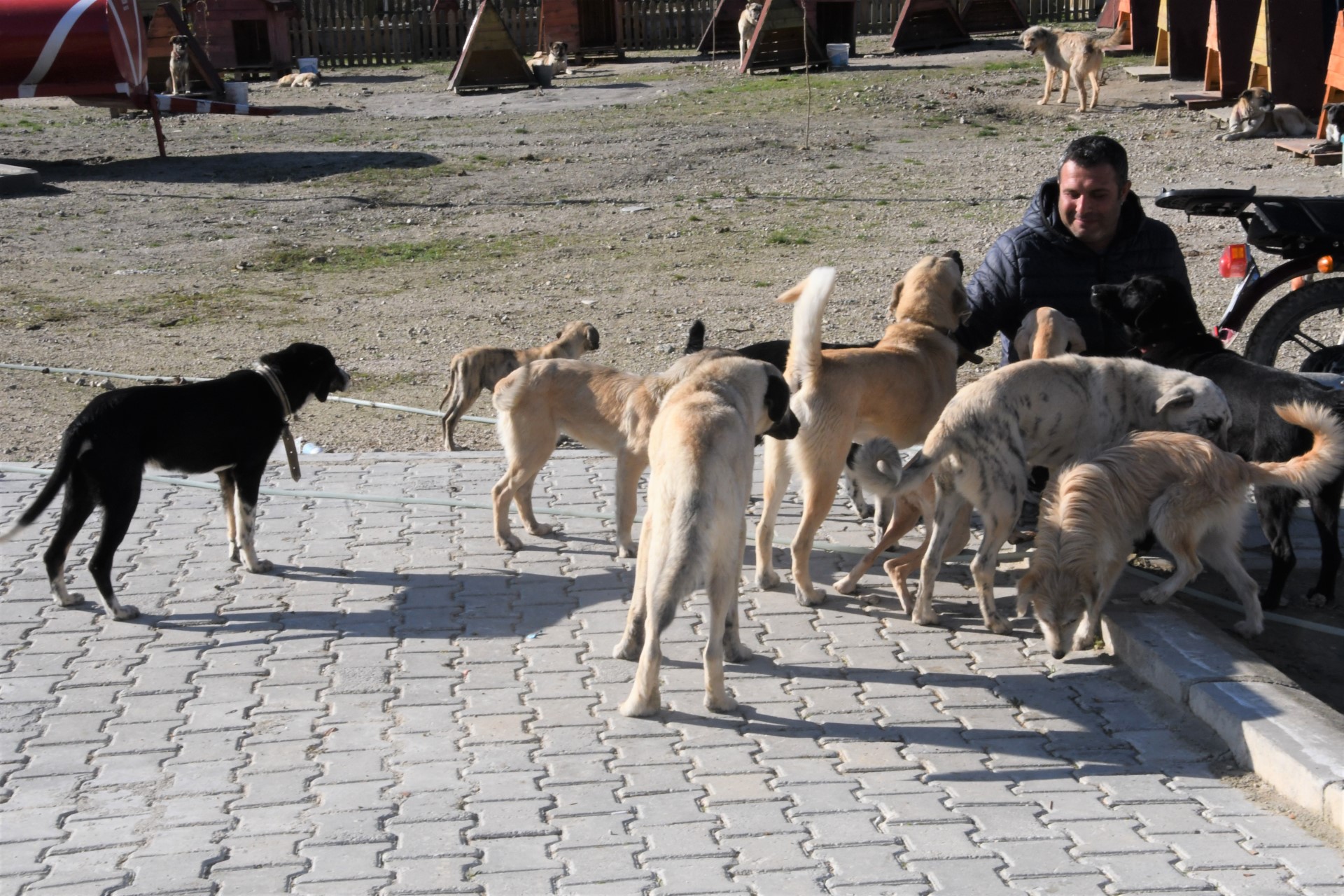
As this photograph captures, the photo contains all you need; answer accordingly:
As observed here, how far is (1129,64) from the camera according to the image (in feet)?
84.2

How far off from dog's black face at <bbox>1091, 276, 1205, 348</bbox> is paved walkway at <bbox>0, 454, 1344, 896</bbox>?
1.44m

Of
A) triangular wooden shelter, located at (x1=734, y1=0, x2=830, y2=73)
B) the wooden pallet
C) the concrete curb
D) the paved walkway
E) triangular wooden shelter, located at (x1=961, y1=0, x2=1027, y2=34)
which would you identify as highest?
triangular wooden shelter, located at (x1=961, y1=0, x2=1027, y2=34)

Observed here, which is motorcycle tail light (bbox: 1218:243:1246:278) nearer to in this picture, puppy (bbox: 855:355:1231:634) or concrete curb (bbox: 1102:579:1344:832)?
puppy (bbox: 855:355:1231:634)

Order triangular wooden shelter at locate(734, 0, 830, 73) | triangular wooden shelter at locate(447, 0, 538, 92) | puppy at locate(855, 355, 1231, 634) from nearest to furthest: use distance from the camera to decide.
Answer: puppy at locate(855, 355, 1231, 634) < triangular wooden shelter at locate(447, 0, 538, 92) < triangular wooden shelter at locate(734, 0, 830, 73)

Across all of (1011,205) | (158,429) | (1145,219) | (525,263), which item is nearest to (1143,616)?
(1145,219)

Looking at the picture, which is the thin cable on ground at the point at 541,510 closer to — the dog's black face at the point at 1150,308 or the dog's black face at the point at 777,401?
the dog's black face at the point at 1150,308

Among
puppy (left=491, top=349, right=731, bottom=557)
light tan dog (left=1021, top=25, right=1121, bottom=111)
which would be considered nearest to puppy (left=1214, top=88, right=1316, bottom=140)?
light tan dog (left=1021, top=25, right=1121, bottom=111)

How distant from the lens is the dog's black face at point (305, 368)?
6660mm

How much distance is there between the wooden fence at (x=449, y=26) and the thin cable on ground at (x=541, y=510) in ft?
88.3

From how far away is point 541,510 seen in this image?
7480 millimetres

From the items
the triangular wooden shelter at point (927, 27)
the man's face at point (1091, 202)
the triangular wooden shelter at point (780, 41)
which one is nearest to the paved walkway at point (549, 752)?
the man's face at point (1091, 202)

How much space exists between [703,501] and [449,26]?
31.6m

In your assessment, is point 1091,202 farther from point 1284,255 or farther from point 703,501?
point 703,501

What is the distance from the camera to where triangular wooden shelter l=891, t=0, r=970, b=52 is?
97.2ft
